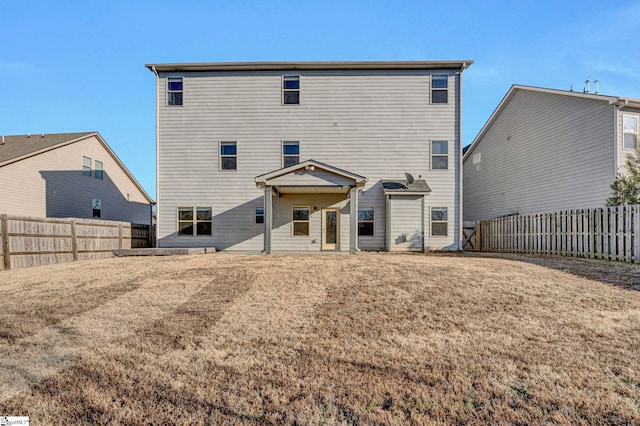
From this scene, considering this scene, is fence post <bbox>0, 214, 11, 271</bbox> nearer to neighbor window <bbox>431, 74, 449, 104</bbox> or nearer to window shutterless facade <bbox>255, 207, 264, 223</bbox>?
window shutterless facade <bbox>255, 207, 264, 223</bbox>

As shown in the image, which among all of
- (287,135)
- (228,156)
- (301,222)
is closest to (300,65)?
(287,135)

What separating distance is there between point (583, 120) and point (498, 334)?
1506 cm

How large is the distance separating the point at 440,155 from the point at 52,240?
1500cm

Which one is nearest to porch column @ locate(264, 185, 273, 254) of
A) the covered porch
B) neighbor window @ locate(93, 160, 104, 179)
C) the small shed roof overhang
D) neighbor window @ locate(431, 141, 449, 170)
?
the small shed roof overhang

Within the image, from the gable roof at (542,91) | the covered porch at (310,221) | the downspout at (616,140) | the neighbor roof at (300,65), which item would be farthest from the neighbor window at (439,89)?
the downspout at (616,140)

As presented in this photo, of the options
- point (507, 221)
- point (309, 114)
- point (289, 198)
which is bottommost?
point (507, 221)

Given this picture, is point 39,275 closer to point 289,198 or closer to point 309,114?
point 289,198

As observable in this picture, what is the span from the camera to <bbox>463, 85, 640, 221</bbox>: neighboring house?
13805mm

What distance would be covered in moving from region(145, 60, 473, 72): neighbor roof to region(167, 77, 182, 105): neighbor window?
0.45 meters

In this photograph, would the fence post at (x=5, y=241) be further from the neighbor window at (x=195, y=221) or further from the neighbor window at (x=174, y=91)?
the neighbor window at (x=174, y=91)

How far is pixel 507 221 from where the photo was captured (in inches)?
595

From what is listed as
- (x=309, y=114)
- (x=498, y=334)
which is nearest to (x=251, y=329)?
(x=498, y=334)

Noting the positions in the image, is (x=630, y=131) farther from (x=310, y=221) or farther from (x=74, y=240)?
(x=74, y=240)

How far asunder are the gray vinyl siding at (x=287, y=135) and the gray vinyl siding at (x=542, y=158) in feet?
16.7
